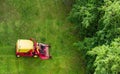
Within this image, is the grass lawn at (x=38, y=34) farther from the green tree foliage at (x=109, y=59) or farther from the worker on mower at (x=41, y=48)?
the green tree foliage at (x=109, y=59)

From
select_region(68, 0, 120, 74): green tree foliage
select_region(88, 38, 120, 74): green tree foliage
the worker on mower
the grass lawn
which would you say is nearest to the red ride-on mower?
the worker on mower

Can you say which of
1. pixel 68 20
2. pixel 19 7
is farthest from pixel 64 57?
pixel 19 7

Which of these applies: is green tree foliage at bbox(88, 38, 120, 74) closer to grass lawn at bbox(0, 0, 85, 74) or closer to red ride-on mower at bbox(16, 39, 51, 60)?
grass lawn at bbox(0, 0, 85, 74)

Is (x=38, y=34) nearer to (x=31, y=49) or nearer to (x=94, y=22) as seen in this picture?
(x=31, y=49)

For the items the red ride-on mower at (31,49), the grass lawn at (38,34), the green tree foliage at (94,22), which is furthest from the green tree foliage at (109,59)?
the red ride-on mower at (31,49)

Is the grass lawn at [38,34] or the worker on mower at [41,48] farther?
the worker on mower at [41,48]

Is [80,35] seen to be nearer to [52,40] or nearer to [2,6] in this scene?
[52,40]
